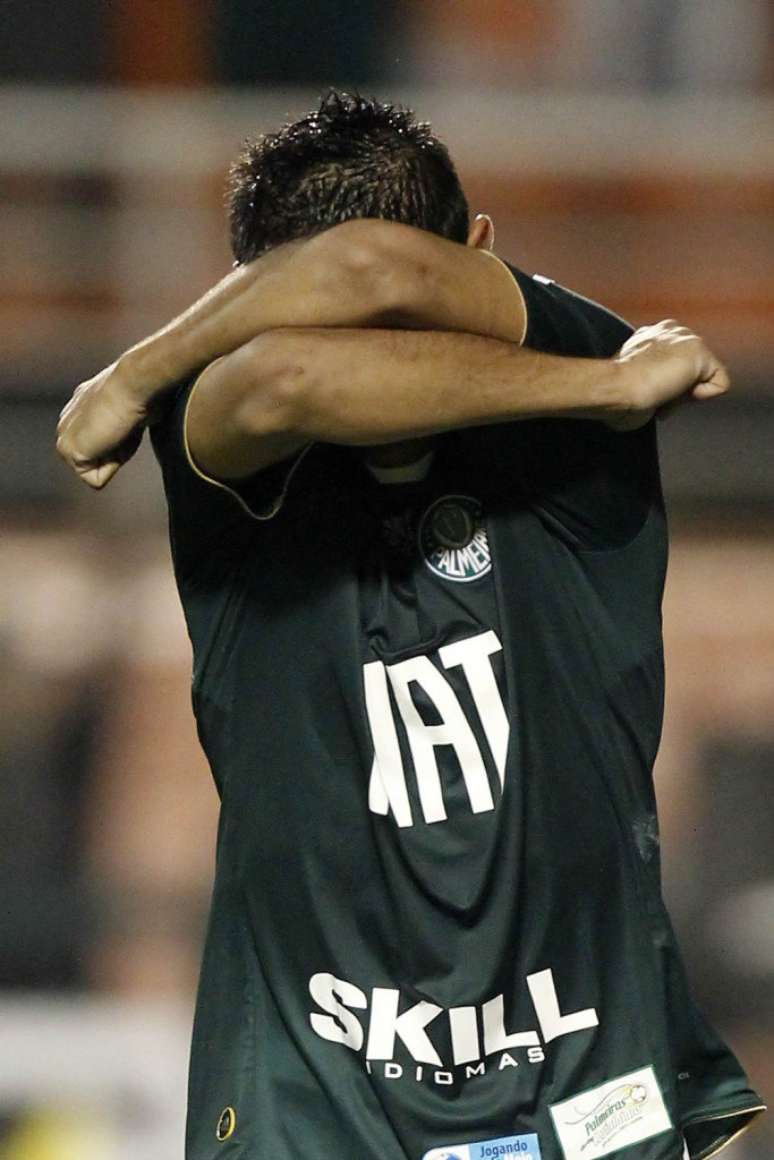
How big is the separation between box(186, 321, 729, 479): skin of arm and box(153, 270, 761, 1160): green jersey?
0.06 m

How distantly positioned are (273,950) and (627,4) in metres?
5.30

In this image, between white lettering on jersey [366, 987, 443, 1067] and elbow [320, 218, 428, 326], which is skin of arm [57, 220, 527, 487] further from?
white lettering on jersey [366, 987, 443, 1067]

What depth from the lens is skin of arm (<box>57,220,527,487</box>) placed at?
3.63 feet

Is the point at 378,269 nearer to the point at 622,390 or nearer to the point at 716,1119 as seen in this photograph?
the point at 622,390

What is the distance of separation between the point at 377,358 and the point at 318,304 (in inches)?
2.0

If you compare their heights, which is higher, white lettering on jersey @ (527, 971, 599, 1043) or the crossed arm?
the crossed arm

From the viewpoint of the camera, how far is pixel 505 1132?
1.21m

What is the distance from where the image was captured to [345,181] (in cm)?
117

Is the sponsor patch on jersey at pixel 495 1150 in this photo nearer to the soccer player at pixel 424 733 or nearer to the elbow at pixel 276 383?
the soccer player at pixel 424 733

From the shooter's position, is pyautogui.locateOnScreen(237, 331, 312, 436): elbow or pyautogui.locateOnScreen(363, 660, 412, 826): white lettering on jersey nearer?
pyautogui.locateOnScreen(237, 331, 312, 436): elbow

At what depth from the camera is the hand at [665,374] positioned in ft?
3.70

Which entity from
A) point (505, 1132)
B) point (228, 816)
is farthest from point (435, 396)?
point (505, 1132)

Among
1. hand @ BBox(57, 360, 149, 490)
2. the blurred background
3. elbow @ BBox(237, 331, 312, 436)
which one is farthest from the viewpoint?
the blurred background

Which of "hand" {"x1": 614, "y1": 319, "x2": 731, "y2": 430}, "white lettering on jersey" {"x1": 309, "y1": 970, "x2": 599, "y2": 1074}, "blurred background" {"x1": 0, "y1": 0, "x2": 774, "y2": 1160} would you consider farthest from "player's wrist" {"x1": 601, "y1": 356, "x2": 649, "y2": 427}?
"blurred background" {"x1": 0, "y1": 0, "x2": 774, "y2": 1160}
